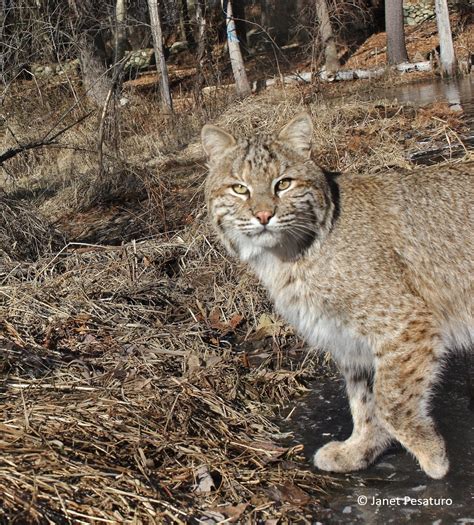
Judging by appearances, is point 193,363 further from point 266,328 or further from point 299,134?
point 299,134

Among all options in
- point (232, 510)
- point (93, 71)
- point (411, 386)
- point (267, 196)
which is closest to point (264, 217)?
point (267, 196)

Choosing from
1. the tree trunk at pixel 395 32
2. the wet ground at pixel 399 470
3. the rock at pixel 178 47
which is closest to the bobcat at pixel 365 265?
the wet ground at pixel 399 470

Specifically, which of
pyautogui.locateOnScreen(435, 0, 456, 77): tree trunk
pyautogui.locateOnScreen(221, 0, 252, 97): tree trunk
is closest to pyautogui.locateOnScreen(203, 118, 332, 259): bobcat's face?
pyautogui.locateOnScreen(221, 0, 252, 97): tree trunk

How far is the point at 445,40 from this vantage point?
72.0 feet

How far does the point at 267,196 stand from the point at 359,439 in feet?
5.18

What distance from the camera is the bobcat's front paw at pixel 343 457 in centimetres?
433

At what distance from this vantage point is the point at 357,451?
4418 mm

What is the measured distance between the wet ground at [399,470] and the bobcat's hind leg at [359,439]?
0.07 metres

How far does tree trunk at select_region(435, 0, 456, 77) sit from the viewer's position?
70.7 feet

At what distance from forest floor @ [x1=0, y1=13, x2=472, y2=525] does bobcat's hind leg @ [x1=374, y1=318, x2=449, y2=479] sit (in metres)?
0.52

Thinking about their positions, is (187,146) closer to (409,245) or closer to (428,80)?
(409,245)

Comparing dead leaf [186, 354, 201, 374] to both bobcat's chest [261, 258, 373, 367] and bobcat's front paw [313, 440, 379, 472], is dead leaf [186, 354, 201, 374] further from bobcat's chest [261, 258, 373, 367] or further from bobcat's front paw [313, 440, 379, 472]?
bobcat's front paw [313, 440, 379, 472]

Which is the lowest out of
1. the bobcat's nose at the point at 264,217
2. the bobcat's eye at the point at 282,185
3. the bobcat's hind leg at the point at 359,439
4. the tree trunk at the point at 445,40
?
the bobcat's hind leg at the point at 359,439

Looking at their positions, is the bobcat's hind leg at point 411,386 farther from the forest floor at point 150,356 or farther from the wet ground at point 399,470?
the forest floor at point 150,356
